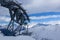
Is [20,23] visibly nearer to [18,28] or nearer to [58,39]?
[18,28]

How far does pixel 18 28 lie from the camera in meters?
27.8

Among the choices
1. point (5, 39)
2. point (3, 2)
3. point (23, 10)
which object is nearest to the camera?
point (5, 39)

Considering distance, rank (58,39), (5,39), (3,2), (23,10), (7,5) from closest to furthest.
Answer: (5,39) < (3,2) < (7,5) < (23,10) < (58,39)

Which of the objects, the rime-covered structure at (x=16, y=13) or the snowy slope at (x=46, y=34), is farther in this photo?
the snowy slope at (x=46, y=34)

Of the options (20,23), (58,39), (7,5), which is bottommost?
(58,39)

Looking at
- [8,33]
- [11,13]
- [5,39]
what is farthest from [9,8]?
[5,39]

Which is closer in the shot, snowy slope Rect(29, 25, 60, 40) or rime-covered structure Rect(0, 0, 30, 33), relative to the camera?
rime-covered structure Rect(0, 0, 30, 33)

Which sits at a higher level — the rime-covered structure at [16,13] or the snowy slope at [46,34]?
the rime-covered structure at [16,13]

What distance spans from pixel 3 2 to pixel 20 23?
5.45 meters

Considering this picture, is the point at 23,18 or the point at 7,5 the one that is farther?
the point at 23,18

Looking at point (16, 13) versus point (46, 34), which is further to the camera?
point (46, 34)

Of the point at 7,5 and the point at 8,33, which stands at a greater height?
the point at 7,5

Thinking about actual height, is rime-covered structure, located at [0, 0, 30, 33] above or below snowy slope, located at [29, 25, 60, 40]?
above

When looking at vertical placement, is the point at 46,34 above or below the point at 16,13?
below
